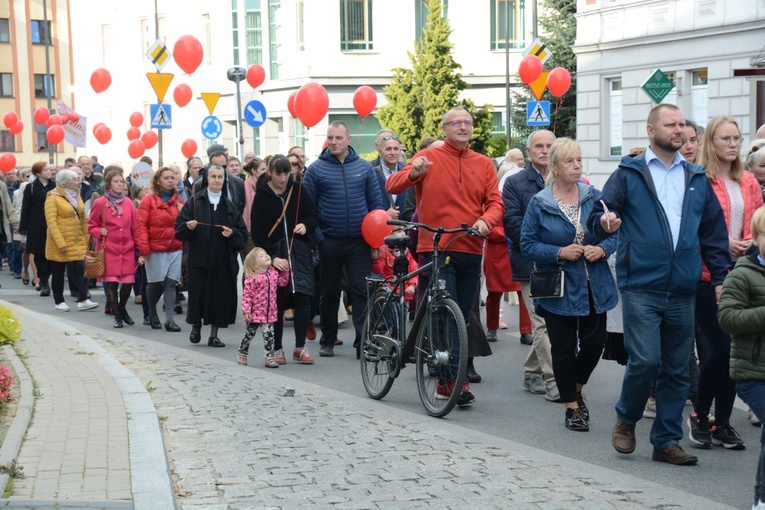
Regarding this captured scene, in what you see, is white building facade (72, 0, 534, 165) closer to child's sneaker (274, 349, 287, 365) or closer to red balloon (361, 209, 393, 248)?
red balloon (361, 209, 393, 248)

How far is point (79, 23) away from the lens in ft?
220

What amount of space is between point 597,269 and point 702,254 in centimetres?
106

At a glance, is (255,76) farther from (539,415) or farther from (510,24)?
(539,415)

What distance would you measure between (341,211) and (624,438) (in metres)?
4.95

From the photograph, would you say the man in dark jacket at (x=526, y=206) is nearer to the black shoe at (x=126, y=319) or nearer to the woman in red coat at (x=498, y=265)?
the woman in red coat at (x=498, y=265)

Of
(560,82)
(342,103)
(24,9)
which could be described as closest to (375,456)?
(560,82)

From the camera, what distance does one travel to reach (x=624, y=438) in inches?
288

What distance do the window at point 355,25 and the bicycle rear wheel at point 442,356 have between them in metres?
39.9

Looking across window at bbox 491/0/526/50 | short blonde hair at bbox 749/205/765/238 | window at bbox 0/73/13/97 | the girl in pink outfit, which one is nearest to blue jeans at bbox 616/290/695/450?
short blonde hair at bbox 749/205/765/238

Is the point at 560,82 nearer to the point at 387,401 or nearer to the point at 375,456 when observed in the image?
the point at 387,401

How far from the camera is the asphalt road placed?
6855mm

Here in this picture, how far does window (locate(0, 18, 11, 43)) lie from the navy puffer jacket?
71887 mm

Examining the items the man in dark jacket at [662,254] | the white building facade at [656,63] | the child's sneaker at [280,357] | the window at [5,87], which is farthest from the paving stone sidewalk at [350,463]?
the window at [5,87]

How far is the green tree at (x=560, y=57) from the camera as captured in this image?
40.8 metres
